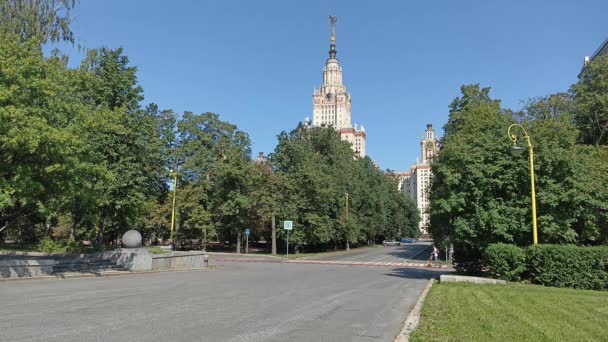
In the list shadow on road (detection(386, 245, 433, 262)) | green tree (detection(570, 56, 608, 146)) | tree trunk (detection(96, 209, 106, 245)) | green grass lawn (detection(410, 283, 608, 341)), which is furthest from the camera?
shadow on road (detection(386, 245, 433, 262))

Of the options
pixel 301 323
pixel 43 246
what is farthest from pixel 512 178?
pixel 43 246

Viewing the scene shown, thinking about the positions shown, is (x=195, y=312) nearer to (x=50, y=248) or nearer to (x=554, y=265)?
(x=554, y=265)

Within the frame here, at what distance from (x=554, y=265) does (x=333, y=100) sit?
169 m

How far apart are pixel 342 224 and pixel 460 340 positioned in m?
50.4

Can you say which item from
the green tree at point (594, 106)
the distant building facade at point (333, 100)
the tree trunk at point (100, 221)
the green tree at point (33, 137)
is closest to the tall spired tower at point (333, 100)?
the distant building facade at point (333, 100)

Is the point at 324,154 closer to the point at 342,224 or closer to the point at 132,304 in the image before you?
the point at 342,224

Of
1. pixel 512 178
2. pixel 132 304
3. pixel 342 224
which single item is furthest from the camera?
pixel 342 224

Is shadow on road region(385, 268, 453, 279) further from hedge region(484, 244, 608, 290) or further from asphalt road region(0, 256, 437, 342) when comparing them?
asphalt road region(0, 256, 437, 342)

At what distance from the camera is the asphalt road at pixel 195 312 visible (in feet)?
26.5

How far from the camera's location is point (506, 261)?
716 inches

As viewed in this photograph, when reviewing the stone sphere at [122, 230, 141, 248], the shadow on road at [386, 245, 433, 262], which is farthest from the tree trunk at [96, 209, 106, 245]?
the shadow on road at [386, 245, 433, 262]

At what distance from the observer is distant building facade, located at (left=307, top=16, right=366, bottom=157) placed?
591ft

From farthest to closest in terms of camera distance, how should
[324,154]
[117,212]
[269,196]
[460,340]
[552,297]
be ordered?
1. [324,154]
2. [269,196]
3. [117,212]
4. [552,297]
5. [460,340]

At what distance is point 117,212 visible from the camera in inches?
1282
